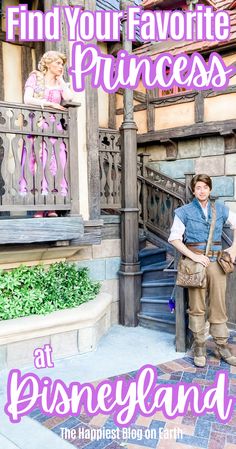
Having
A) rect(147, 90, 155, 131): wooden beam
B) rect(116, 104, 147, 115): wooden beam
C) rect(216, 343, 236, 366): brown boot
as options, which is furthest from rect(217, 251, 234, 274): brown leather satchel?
rect(116, 104, 147, 115): wooden beam

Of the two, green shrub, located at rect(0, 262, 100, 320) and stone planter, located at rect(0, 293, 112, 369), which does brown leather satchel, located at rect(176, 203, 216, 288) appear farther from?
green shrub, located at rect(0, 262, 100, 320)

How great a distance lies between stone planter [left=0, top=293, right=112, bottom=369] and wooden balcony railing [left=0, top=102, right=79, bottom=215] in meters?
1.09

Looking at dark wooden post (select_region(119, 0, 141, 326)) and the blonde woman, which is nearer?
the blonde woman

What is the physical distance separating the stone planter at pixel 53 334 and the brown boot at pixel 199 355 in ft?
3.59

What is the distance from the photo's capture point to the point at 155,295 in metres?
5.33

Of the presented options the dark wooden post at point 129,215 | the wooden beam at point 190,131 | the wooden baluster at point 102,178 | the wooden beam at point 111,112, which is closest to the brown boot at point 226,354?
the dark wooden post at point 129,215

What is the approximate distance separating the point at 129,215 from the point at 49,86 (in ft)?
6.22

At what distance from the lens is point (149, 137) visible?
791cm

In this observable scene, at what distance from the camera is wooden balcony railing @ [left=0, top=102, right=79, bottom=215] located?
Result: 385cm

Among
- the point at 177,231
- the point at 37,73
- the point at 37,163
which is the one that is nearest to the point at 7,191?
the point at 37,163

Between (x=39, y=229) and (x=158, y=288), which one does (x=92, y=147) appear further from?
(x=158, y=288)

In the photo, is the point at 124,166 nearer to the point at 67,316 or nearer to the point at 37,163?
the point at 37,163

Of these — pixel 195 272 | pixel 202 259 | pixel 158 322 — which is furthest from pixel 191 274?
pixel 158 322

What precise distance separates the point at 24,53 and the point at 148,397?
5.25 metres
